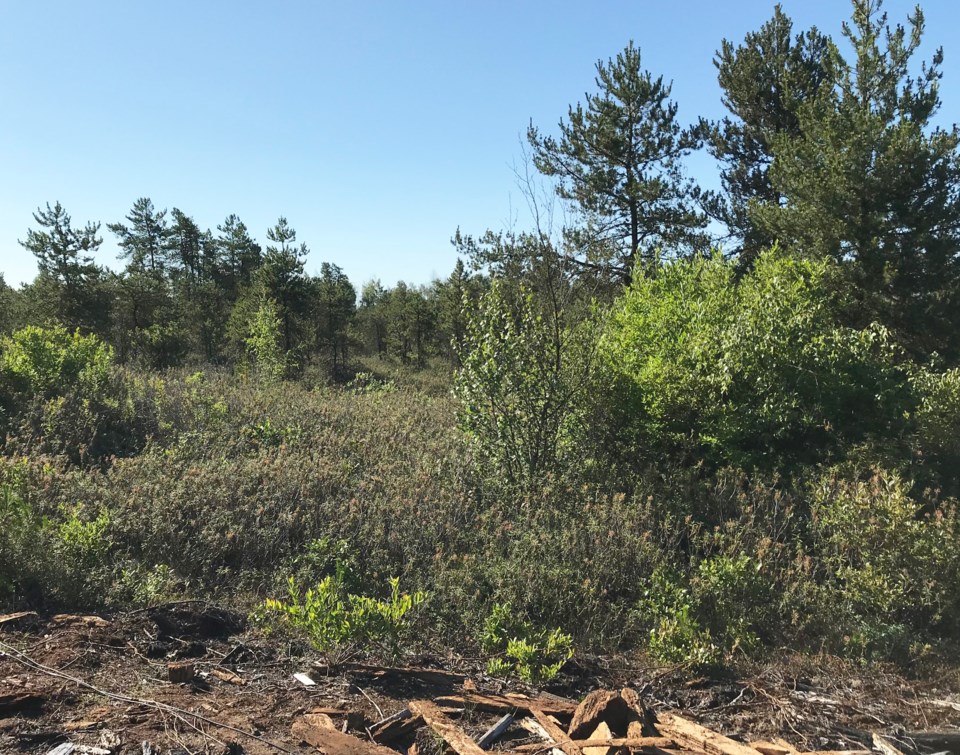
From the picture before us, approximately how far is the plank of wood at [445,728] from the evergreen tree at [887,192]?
42.0 feet

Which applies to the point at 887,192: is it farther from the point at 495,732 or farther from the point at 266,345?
the point at 266,345

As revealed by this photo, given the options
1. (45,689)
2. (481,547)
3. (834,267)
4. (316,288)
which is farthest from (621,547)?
(316,288)

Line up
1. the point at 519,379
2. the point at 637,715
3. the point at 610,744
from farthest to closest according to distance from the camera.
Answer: the point at 519,379 → the point at 637,715 → the point at 610,744

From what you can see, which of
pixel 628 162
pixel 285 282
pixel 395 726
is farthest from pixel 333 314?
pixel 395 726

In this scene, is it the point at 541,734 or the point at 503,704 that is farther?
the point at 503,704

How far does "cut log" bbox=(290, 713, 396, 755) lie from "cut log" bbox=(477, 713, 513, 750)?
466 mm

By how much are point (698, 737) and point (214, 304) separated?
30660mm

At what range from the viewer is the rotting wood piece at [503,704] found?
3465 mm

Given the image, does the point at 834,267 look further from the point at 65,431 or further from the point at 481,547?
the point at 65,431

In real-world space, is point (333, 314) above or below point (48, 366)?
above

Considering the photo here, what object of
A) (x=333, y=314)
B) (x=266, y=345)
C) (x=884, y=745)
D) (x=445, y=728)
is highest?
(x=333, y=314)

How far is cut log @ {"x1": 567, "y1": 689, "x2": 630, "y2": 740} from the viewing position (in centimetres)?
327

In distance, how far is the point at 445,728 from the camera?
3123 millimetres

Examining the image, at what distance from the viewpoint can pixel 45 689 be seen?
3.17 meters
